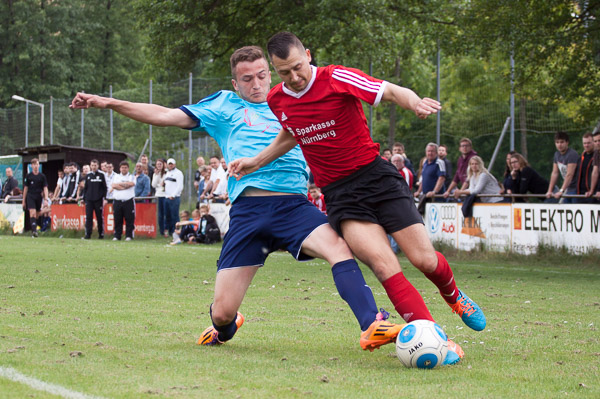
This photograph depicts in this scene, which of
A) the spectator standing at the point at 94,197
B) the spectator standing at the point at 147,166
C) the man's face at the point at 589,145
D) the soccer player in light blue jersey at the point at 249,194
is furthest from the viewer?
the spectator standing at the point at 147,166

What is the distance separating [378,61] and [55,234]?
11.9 m

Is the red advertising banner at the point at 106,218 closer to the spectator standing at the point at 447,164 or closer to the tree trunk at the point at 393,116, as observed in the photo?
the spectator standing at the point at 447,164

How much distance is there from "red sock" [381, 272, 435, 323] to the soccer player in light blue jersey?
0.29 metres

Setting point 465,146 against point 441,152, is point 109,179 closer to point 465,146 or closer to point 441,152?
point 441,152

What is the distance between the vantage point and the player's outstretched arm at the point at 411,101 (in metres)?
4.68

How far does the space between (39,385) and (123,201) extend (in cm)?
1917

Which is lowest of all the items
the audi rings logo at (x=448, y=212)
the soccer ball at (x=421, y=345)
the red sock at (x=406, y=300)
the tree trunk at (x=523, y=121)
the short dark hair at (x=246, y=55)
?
the soccer ball at (x=421, y=345)

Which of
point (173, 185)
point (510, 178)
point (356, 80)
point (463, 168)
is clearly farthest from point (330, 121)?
point (173, 185)

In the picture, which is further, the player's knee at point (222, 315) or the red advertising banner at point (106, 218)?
the red advertising banner at point (106, 218)

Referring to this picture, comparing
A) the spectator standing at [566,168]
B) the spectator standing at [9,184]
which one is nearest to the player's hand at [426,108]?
the spectator standing at [566,168]

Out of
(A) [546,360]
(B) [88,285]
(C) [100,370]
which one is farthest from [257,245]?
(B) [88,285]

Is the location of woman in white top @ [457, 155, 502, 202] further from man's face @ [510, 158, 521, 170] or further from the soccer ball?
the soccer ball

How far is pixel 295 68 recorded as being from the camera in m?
5.31

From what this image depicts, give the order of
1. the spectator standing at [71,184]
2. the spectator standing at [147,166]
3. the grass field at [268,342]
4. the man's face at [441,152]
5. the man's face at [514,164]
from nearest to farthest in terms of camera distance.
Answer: the grass field at [268,342] → the man's face at [514,164] → the man's face at [441,152] → the spectator standing at [147,166] → the spectator standing at [71,184]
